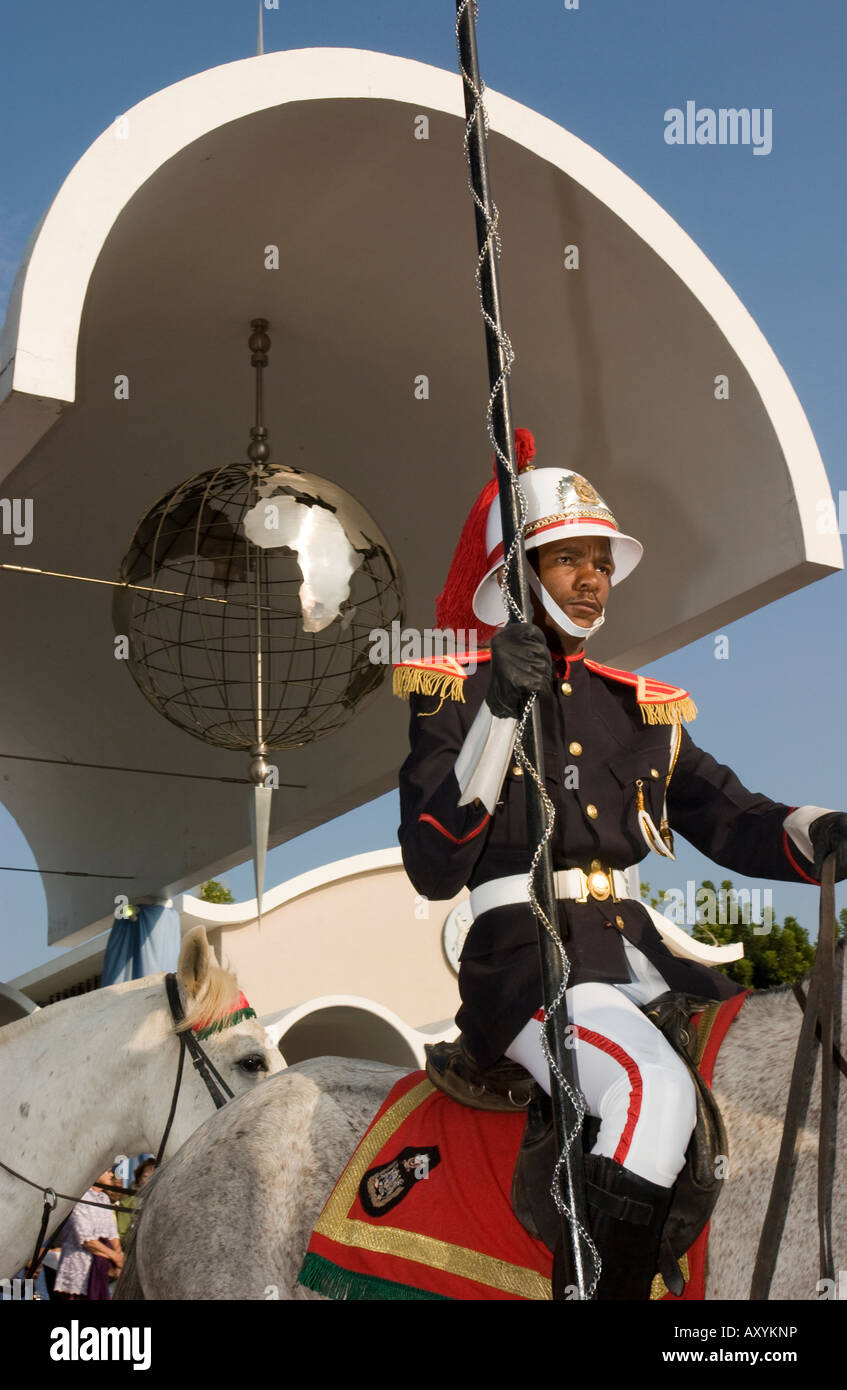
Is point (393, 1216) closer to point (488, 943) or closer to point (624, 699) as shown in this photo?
point (488, 943)

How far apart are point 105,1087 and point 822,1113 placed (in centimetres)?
342

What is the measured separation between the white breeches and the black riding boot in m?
0.04

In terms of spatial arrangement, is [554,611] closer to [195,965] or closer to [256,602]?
[195,965]

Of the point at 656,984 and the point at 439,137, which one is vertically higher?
the point at 439,137

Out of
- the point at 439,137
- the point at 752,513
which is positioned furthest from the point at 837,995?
the point at 439,137

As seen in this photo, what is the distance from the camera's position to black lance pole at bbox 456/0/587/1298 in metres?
2.66

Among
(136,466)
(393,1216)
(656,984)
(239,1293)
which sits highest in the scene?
(136,466)

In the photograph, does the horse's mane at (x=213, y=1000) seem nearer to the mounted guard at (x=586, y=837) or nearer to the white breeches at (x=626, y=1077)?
the mounted guard at (x=586, y=837)

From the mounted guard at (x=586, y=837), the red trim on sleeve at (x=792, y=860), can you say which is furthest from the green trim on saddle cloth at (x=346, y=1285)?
the red trim on sleeve at (x=792, y=860)

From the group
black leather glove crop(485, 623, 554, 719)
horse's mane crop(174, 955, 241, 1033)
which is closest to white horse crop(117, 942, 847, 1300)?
black leather glove crop(485, 623, 554, 719)

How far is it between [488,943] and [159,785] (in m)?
7.06

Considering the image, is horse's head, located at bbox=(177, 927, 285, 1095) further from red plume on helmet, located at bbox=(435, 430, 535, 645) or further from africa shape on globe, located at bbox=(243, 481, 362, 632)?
red plume on helmet, located at bbox=(435, 430, 535, 645)

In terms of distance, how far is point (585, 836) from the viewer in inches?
132

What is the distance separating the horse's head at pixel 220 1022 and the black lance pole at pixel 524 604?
269 centimetres
